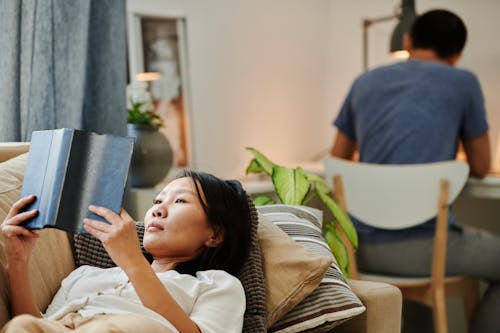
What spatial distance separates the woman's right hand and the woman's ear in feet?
1.19

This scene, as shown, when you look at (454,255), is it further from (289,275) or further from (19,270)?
(19,270)

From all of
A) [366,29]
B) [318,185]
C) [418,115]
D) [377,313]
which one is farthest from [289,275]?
[366,29]

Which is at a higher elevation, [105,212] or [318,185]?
[105,212]

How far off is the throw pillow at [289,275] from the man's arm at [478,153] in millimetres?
1141

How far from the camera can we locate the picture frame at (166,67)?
8.92 ft

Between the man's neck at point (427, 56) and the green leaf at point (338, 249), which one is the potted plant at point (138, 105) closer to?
the green leaf at point (338, 249)

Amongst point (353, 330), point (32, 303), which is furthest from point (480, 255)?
point (32, 303)

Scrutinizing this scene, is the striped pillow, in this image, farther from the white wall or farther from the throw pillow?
the white wall

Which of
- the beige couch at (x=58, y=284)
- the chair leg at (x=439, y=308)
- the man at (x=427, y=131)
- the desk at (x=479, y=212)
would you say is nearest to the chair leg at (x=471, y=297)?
the man at (x=427, y=131)

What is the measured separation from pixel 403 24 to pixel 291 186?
4.55 ft

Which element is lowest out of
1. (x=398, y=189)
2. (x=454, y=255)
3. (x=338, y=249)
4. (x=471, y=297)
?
(x=471, y=297)

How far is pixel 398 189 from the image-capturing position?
1987mm

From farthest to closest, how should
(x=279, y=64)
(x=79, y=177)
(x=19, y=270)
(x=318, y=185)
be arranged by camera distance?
(x=279, y=64) → (x=318, y=185) → (x=19, y=270) → (x=79, y=177)

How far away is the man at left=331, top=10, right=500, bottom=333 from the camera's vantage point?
2.04 m
